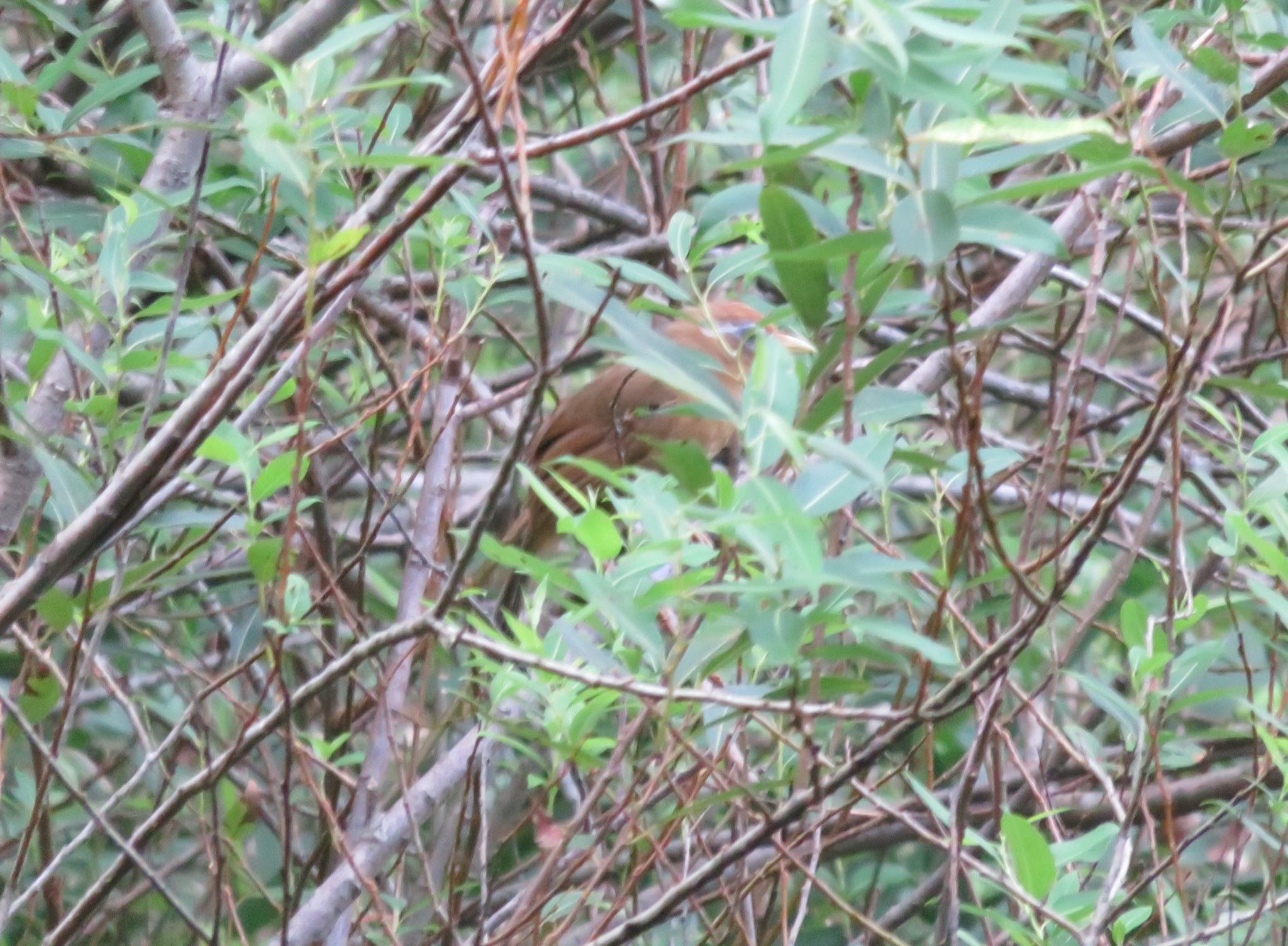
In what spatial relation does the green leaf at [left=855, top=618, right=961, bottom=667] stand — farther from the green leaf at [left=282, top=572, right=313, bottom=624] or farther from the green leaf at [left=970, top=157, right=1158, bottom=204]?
the green leaf at [left=282, top=572, right=313, bottom=624]

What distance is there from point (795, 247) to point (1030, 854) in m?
0.76

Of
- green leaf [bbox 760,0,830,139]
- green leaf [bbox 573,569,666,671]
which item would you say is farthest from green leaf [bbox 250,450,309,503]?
green leaf [bbox 760,0,830,139]

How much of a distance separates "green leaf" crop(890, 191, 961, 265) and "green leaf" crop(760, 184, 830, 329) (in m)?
0.17

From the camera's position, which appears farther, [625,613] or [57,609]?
[57,609]

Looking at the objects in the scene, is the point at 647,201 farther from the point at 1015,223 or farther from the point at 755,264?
the point at 1015,223

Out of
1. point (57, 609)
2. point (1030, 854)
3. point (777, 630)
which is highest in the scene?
point (777, 630)

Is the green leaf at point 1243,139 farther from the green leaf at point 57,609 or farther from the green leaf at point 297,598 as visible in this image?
the green leaf at point 57,609

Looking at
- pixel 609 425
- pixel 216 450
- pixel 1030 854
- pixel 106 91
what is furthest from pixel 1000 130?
pixel 609 425

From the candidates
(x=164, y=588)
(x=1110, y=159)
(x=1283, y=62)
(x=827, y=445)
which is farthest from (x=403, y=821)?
(x=1283, y=62)

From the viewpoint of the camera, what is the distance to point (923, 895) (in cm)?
247

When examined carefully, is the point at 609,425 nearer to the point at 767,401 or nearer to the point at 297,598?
the point at 297,598

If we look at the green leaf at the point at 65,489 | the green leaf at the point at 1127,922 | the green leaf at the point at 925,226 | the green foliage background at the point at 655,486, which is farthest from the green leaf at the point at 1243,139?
the green leaf at the point at 65,489

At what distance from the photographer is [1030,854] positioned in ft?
5.27

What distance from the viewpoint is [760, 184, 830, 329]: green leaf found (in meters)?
1.42
